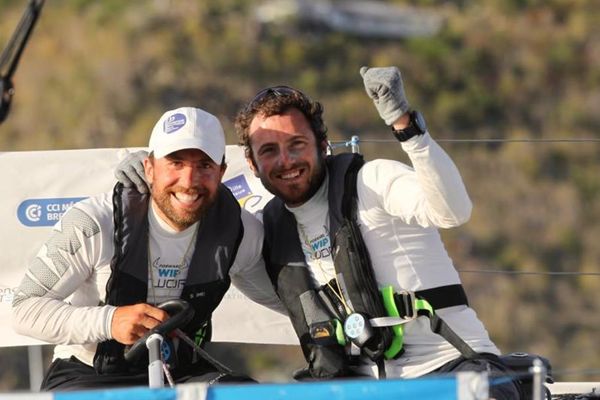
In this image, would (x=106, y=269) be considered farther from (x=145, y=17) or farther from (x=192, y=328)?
(x=145, y=17)

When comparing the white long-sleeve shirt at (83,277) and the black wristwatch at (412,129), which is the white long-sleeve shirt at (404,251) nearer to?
the black wristwatch at (412,129)

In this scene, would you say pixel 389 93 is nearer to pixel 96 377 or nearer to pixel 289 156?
pixel 289 156

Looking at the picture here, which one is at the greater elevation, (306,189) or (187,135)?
(187,135)

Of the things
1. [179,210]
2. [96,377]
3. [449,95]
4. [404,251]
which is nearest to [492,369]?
[404,251]

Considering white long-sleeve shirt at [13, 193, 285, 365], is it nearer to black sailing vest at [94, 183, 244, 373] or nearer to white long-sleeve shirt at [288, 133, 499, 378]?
black sailing vest at [94, 183, 244, 373]

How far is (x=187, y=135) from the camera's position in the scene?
3.82 metres

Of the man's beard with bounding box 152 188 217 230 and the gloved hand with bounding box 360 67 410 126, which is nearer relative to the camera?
the gloved hand with bounding box 360 67 410 126

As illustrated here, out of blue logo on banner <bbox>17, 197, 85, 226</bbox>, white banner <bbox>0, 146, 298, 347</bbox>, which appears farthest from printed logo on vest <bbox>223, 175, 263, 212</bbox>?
blue logo on banner <bbox>17, 197, 85, 226</bbox>

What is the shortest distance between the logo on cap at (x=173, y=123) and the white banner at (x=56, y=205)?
3.54 ft

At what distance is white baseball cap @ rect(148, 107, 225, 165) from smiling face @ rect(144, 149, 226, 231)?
0.03m

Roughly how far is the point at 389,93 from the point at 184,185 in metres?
0.71

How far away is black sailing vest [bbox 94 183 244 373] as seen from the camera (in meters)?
3.84

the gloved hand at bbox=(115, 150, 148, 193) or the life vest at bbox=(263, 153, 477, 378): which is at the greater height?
the gloved hand at bbox=(115, 150, 148, 193)

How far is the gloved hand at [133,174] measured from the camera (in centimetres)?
397
